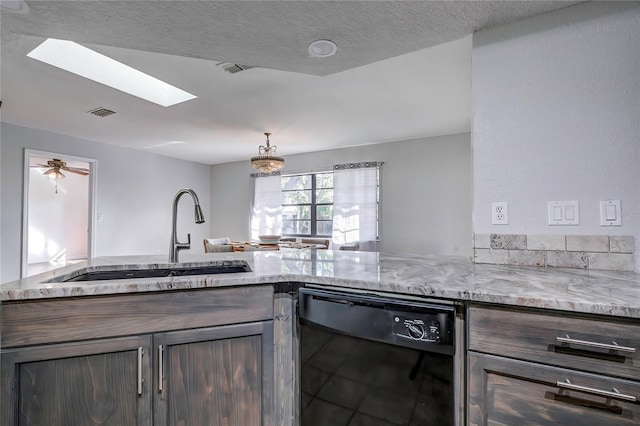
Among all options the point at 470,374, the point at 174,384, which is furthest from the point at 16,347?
the point at 470,374

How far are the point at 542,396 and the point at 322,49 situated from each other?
183 centimetres

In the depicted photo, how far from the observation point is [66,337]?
3.22 ft

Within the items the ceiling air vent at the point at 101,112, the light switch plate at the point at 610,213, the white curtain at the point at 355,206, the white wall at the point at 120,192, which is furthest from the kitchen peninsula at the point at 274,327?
the white wall at the point at 120,192

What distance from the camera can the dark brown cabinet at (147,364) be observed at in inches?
37.4

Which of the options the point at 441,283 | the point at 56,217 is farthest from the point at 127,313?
the point at 56,217

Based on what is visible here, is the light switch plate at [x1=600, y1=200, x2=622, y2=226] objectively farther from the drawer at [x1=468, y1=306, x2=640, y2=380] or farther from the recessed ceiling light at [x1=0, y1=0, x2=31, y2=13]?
the recessed ceiling light at [x1=0, y1=0, x2=31, y2=13]

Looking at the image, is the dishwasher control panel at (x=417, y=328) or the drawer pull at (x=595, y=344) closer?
the drawer pull at (x=595, y=344)

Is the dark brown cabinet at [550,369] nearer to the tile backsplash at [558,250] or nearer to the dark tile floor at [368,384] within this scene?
the dark tile floor at [368,384]

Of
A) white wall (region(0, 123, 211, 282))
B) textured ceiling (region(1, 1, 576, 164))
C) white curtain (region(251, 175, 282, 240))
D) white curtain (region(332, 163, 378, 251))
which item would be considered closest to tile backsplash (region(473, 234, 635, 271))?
textured ceiling (region(1, 1, 576, 164))

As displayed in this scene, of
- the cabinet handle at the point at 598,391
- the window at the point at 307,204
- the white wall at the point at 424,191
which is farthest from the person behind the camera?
the window at the point at 307,204

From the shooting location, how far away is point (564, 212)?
145cm

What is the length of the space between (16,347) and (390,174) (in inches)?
196

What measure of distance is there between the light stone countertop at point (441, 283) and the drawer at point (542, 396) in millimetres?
179

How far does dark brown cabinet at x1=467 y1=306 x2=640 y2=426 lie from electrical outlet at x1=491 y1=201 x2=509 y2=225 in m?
0.83
